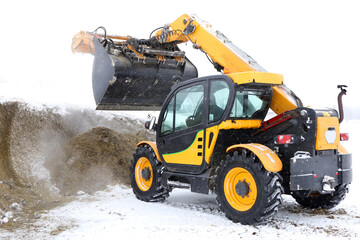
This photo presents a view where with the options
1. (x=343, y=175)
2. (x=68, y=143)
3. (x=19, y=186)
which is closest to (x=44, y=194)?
(x=19, y=186)

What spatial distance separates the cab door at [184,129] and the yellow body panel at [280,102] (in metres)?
1.05

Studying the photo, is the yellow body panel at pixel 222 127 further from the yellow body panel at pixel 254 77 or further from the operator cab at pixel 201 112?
the yellow body panel at pixel 254 77

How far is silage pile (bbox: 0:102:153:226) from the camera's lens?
301 inches

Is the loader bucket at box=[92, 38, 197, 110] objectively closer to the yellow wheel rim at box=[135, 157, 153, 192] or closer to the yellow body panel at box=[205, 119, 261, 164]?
the yellow wheel rim at box=[135, 157, 153, 192]

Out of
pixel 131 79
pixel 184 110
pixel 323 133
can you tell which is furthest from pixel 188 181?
pixel 131 79

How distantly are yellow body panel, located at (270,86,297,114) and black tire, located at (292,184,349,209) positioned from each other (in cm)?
126

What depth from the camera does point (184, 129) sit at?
20.8 ft

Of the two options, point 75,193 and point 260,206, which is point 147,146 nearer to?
point 75,193

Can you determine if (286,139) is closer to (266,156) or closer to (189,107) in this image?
(266,156)

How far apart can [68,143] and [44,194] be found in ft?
5.50

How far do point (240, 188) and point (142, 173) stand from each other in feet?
7.16

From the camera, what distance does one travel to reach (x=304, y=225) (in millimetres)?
5352

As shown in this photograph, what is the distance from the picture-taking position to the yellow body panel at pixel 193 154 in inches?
238

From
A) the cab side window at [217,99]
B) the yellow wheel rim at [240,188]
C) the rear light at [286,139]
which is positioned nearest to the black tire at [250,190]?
the yellow wheel rim at [240,188]
